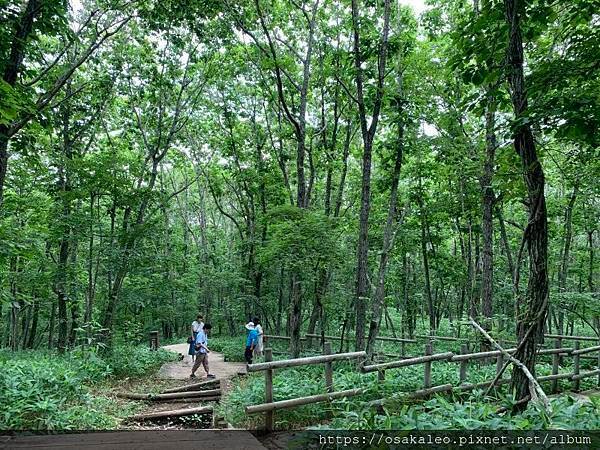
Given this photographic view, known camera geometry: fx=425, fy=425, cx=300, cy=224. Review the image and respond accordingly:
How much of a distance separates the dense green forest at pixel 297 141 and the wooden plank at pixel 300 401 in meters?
1.94

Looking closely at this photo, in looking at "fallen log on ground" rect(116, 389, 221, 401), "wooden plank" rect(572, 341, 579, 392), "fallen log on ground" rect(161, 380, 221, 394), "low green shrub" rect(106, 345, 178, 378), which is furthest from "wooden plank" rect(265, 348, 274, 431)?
"low green shrub" rect(106, 345, 178, 378)

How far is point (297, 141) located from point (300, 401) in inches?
408

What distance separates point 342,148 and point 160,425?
14.3m

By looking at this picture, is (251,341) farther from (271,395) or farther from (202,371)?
(271,395)

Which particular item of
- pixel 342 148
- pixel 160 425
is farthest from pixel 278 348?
pixel 160 425

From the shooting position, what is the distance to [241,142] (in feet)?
65.1

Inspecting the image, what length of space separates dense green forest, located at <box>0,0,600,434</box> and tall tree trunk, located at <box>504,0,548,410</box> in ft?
0.06

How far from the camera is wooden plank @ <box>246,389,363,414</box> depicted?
5.48 m

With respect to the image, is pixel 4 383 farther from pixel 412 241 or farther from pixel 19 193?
pixel 412 241

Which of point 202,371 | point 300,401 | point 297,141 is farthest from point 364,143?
point 202,371

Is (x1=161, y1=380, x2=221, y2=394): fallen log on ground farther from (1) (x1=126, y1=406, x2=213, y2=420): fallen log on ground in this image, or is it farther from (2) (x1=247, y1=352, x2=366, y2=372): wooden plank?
(2) (x1=247, y1=352, x2=366, y2=372): wooden plank

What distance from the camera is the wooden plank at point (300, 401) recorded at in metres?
5.48

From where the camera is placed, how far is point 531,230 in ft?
14.4

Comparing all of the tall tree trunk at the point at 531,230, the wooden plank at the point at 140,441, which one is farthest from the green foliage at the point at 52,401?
the tall tree trunk at the point at 531,230
